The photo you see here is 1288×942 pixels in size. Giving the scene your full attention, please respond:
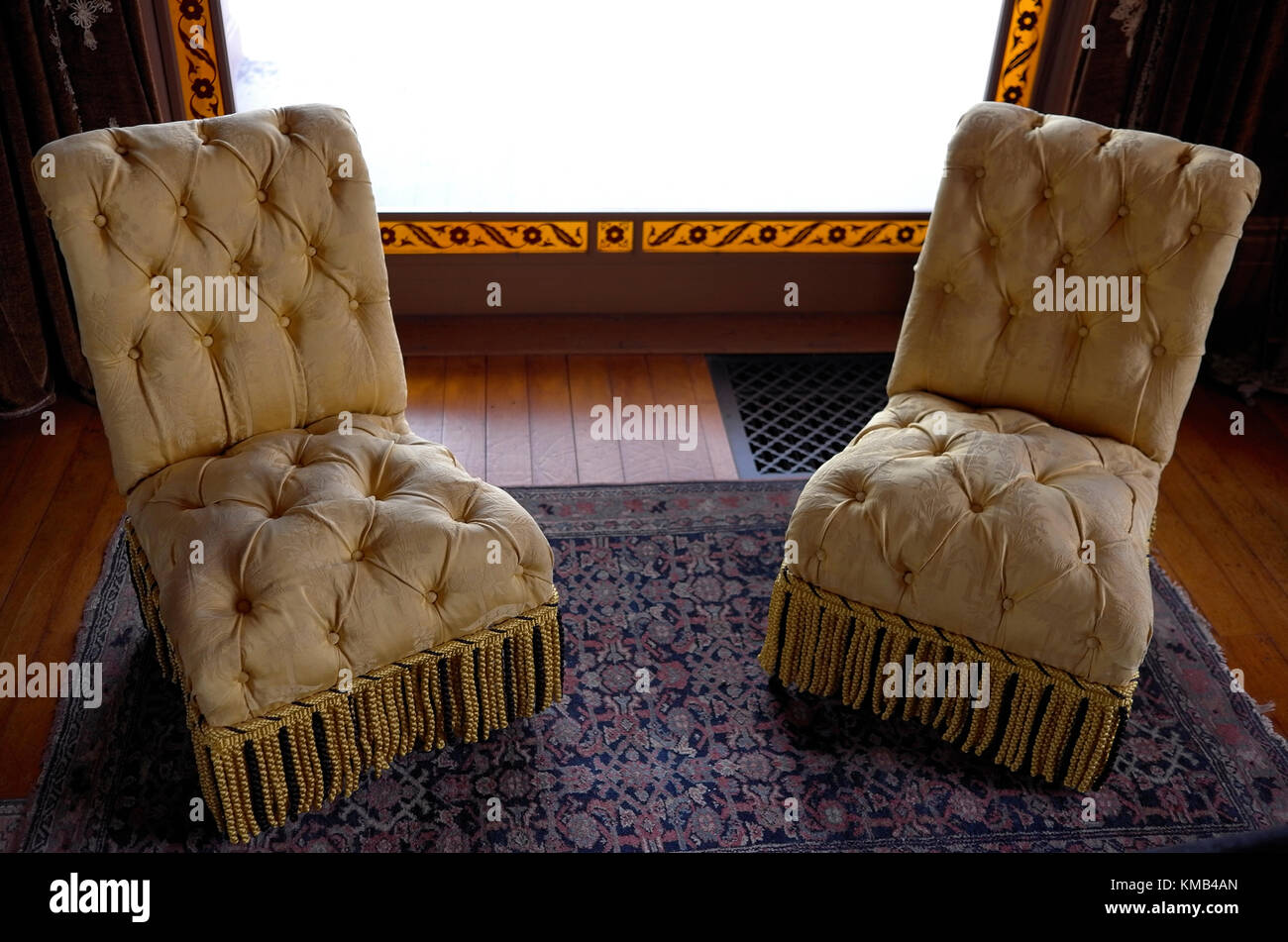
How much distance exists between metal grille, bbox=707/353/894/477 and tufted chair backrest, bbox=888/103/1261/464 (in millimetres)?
586

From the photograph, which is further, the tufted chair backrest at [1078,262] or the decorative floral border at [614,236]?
the decorative floral border at [614,236]

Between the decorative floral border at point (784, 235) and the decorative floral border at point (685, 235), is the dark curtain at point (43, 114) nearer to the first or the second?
the decorative floral border at point (685, 235)

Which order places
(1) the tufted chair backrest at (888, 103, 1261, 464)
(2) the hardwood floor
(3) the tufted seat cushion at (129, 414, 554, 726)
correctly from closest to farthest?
(3) the tufted seat cushion at (129, 414, 554, 726) → (1) the tufted chair backrest at (888, 103, 1261, 464) → (2) the hardwood floor

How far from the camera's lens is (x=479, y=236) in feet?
8.99

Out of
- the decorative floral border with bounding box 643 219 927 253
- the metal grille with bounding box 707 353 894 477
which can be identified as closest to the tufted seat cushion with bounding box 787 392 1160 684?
the metal grille with bounding box 707 353 894 477

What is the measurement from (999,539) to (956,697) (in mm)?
280

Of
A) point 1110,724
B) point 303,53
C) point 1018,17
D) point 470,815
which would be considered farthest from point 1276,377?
point 303,53

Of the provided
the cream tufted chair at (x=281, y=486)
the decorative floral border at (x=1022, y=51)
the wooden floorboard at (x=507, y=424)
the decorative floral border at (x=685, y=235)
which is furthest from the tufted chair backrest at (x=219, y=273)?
the decorative floral border at (x=1022, y=51)

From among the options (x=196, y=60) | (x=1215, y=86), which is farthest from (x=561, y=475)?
(x=1215, y=86)

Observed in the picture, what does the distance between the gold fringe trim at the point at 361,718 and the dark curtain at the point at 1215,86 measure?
73.1 inches

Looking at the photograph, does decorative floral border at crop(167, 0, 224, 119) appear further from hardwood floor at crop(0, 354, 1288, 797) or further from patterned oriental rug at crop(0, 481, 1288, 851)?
patterned oriental rug at crop(0, 481, 1288, 851)

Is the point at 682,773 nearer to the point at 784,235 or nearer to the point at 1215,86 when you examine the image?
the point at 784,235

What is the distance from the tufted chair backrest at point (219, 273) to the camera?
1.61m

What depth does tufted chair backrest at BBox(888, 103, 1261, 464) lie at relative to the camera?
70.3 inches
